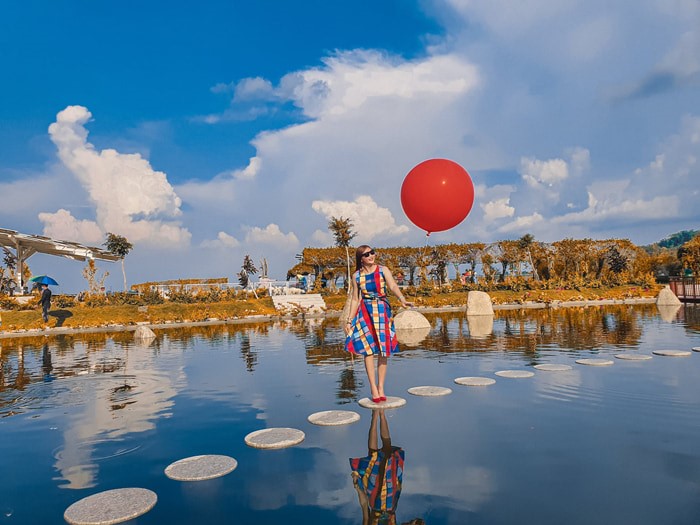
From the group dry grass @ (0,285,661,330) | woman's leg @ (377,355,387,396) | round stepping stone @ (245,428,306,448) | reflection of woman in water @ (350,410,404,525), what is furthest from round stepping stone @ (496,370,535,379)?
dry grass @ (0,285,661,330)

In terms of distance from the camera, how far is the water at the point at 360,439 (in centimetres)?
335

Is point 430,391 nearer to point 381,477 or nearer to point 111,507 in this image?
point 381,477

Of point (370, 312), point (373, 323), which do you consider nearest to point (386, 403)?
point (373, 323)

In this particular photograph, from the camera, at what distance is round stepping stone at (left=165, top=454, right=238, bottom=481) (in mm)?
4027

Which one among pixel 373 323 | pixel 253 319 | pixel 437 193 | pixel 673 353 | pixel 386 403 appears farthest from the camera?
pixel 253 319

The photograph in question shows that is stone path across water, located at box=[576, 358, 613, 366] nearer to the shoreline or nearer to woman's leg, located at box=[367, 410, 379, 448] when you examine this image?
woman's leg, located at box=[367, 410, 379, 448]

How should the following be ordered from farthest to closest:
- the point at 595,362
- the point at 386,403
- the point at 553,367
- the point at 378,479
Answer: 1. the point at 595,362
2. the point at 553,367
3. the point at 386,403
4. the point at 378,479

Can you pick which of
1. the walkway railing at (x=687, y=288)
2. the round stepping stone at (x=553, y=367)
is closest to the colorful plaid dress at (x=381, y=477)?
the round stepping stone at (x=553, y=367)

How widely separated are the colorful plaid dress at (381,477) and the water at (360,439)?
8 centimetres

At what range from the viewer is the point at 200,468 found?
4191mm

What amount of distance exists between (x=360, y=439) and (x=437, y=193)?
541 cm

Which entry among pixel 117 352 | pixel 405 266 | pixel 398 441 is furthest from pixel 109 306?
pixel 398 441

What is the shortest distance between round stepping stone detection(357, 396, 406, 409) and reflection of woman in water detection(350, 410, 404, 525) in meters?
1.14

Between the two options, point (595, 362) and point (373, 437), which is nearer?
point (373, 437)
